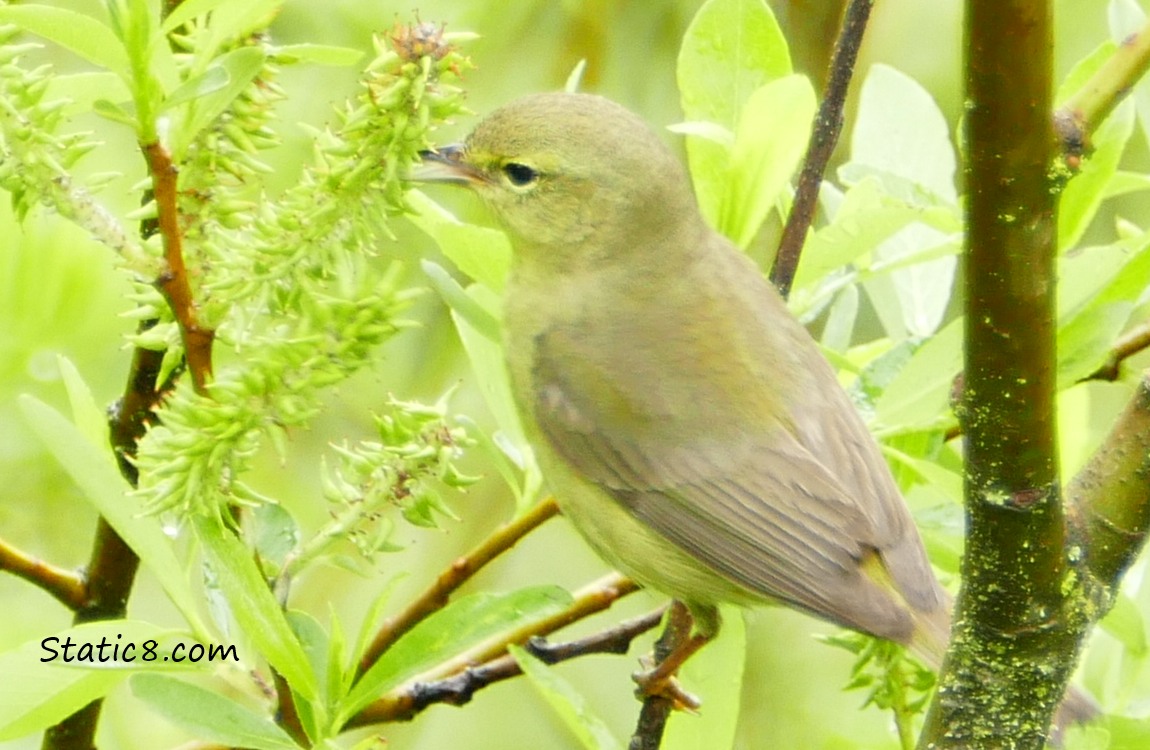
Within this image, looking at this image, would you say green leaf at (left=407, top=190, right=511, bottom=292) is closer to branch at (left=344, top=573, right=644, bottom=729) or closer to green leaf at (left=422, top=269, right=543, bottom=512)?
green leaf at (left=422, top=269, right=543, bottom=512)

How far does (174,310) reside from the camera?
4.66 ft

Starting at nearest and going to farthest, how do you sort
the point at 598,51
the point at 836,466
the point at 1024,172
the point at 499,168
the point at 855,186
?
the point at 1024,172 → the point at 855,186 → the point at 836,466 → the point at 499,168 → the point at 598,51

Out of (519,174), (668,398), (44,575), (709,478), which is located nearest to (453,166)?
(519,174)

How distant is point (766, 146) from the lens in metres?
2.06

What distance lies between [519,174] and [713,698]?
1221 mm

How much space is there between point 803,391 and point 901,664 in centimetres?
70

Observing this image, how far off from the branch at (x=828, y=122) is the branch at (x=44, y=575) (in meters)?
1.09

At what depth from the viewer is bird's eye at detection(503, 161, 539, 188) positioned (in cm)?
277

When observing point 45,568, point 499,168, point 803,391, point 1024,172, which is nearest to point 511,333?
point 499,168

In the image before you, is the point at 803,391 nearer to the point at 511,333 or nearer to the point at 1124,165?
the point at 511,333

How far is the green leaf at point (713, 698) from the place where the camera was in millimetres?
1886

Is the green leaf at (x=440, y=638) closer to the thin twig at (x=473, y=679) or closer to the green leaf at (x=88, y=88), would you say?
the thin twig at (x=473, y=679)

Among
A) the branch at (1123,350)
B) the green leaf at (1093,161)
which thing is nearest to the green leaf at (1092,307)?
the green leaf at (1093,161)

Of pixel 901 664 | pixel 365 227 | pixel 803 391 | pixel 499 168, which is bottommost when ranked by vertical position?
pixel 901 664
